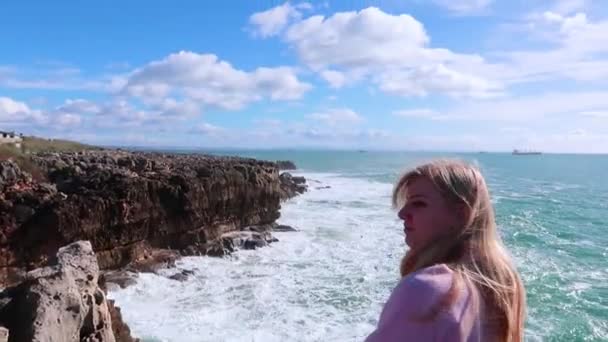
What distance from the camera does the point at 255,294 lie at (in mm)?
17875

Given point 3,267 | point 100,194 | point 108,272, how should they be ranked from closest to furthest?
point 3,267 → point 108,272 → point 100,194

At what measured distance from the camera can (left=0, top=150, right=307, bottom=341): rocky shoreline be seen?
18.3 metres

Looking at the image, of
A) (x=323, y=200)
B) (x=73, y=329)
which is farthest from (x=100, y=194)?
(x=323, y=200)

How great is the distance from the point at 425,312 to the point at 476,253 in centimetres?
38

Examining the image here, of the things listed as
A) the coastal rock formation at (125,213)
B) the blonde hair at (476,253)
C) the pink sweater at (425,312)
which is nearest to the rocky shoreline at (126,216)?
the coastal rock formation at (125,213)

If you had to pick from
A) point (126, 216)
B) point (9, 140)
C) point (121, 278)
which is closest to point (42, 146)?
point (9, 140)

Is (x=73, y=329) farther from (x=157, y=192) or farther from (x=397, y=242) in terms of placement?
(x=397, y=242)

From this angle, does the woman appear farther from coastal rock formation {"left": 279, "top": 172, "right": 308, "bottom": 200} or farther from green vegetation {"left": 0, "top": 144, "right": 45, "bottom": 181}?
coastal rock formation {"left": 279, "top": 172, "right": 308, "bottom": 200}

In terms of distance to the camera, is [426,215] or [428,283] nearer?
[428,283]

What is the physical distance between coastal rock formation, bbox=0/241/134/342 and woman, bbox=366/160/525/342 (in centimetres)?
591

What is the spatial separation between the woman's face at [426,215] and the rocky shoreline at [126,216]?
13366mm

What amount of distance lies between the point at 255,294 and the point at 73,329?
10996 mm

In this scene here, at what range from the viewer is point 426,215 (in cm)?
215

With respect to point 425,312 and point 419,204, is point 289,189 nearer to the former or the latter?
point 419,204
